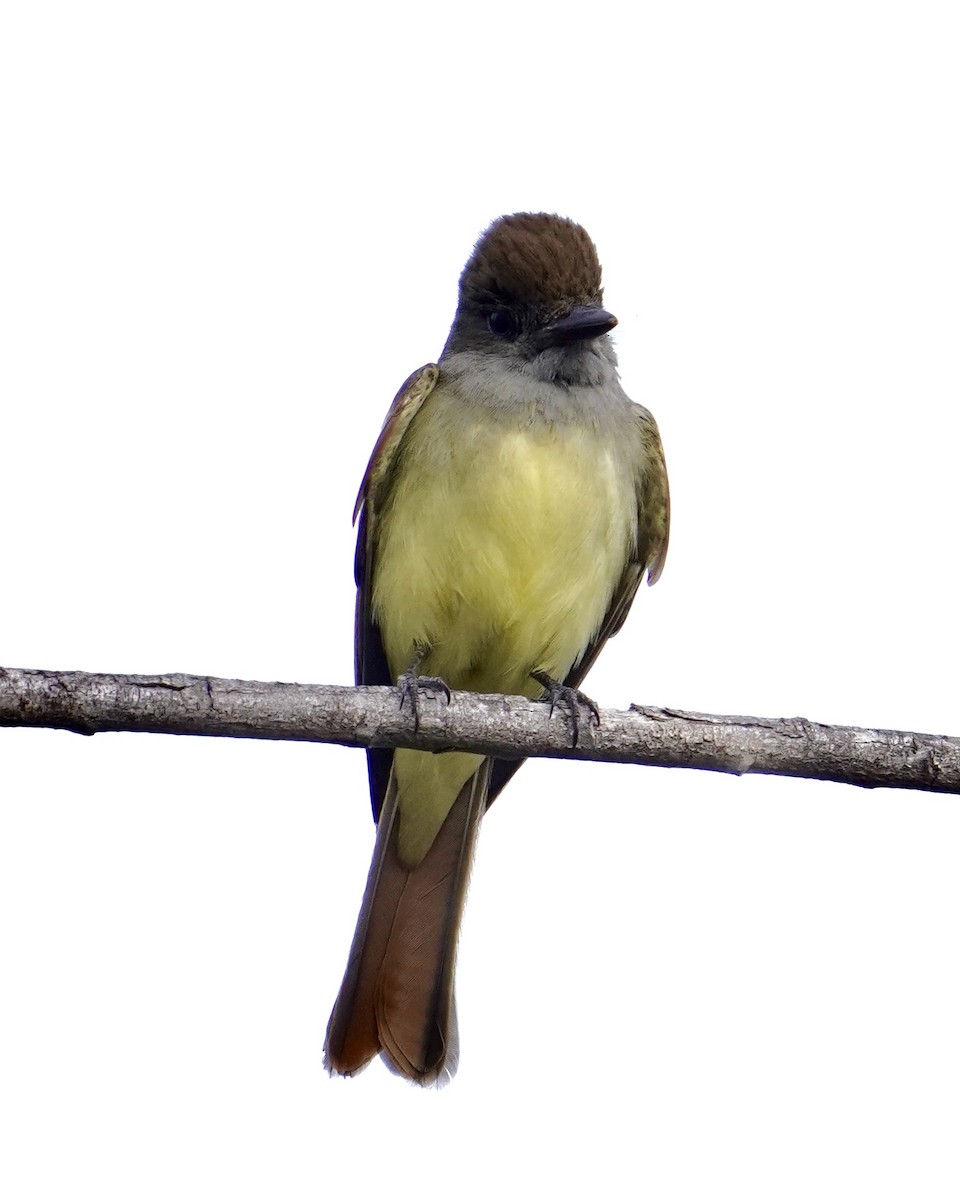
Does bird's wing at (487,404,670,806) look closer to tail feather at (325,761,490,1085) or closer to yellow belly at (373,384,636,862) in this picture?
yellow belly at (373,384,636,862)

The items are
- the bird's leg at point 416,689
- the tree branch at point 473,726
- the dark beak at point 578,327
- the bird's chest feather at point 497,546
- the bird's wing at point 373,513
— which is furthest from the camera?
the bird's wing at point 373,513

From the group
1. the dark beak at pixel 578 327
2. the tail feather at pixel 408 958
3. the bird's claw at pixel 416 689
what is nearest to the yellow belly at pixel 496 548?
A: the dark beak at pixel 578 327

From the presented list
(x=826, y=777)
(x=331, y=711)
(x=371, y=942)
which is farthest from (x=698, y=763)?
(x=371, y=942)

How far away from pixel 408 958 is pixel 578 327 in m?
2.59

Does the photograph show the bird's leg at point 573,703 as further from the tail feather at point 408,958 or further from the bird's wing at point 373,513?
the tail feather at point 408,958

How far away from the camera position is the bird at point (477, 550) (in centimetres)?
539

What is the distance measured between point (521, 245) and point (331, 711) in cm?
256

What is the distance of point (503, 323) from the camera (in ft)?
19.6

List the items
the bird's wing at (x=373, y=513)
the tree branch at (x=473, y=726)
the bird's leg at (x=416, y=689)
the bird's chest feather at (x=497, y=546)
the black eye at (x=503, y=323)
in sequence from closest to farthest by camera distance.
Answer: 1. the tree branch at (x=473, y=726)
2. the bird's leg at (x=416, y=689)
3. the bird's chest feather at (x=497, y=546)
4. the bird's wing at (x=373, y=513)
5. the black eye at (x=503, y=323)

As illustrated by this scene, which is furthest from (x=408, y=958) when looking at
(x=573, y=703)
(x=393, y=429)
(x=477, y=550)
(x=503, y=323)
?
(x=503, y=323)

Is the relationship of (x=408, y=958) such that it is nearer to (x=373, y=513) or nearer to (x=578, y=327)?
(x=373, y=513)

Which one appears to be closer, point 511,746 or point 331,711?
point 331,711

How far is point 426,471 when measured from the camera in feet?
18.1

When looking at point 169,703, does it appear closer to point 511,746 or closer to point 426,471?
A: point 511,746
